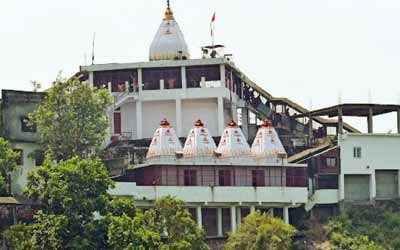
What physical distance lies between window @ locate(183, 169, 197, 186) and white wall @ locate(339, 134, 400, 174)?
9.72 m

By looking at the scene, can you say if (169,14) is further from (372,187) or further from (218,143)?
(372,187)

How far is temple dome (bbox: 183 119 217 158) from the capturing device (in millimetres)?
76562

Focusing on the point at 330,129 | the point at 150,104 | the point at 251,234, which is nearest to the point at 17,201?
the point at 251,234

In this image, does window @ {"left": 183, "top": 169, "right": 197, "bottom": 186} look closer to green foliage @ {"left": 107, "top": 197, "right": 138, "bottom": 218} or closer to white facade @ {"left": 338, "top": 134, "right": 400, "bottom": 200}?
green foliage @ {"left": 107, "top": 197, "right": 138, "bottom": 218}

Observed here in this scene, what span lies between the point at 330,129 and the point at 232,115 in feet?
20.9

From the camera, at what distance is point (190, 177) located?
76.0m

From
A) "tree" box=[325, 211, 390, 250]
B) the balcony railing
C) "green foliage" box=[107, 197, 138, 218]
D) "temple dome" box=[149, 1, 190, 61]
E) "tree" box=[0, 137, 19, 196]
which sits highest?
"temple dome" box=[149, 1, 190, 61]

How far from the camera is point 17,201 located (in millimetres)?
71062

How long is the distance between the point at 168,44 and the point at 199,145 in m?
12.6

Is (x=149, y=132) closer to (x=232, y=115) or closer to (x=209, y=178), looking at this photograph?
(x=232, y=115)

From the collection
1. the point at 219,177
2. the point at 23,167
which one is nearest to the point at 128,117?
the point at 23,167

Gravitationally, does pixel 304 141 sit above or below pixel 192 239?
above

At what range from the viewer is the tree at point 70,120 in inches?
3000

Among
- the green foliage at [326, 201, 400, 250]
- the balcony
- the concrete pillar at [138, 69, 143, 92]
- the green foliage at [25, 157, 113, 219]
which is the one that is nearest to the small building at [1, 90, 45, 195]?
the balcony
